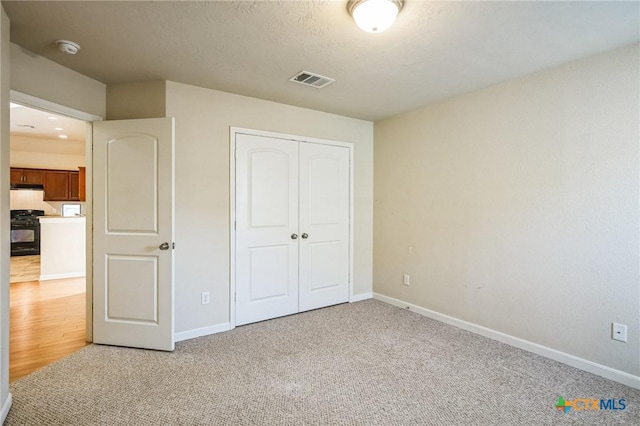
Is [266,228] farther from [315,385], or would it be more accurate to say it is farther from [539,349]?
[539,349]

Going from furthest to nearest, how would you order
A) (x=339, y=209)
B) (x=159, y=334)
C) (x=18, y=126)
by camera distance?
(x=18, y=126) → (x=339, y=209) → (x=159, y=334)

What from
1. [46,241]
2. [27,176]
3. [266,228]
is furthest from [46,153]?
[266,228]

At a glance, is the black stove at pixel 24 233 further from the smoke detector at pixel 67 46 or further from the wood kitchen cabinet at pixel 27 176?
the smoke detector at pixel 67 46

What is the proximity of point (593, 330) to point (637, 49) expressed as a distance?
6.87 ft

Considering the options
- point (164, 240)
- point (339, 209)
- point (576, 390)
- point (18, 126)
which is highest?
point (18, 126)

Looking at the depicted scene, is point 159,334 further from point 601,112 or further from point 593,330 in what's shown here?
point 601,112

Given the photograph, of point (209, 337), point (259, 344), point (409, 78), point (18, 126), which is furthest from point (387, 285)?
point (18, 126)

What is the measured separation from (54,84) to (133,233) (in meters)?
1.35

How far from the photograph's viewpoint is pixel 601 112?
2373 mm

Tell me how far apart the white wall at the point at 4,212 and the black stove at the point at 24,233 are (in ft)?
23.3

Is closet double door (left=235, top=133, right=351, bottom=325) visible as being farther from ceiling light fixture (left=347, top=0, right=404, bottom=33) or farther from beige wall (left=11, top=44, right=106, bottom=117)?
ceiling light fixture (left=347, top=0, right=404, bottom=33)

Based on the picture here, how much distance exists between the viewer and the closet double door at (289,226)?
3389 mm

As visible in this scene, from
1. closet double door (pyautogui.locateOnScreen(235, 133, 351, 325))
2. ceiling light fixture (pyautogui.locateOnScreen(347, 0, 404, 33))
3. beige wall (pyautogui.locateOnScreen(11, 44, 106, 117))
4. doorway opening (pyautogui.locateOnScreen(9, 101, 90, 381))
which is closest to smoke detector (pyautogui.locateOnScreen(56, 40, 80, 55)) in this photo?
beige wall (pyautogui.locateOnScreen(11, 44, 106, 117))

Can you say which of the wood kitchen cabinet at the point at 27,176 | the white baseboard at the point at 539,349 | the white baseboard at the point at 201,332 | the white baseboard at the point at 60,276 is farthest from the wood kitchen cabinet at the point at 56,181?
the white baseboard at the point at 539,349
